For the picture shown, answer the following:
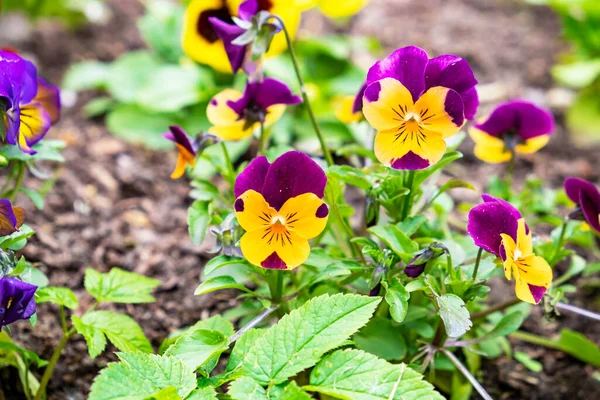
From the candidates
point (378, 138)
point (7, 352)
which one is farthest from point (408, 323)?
point (7, 352)

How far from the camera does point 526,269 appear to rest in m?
1.28

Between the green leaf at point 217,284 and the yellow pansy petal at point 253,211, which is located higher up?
the yellow pansy petal at point 253,211

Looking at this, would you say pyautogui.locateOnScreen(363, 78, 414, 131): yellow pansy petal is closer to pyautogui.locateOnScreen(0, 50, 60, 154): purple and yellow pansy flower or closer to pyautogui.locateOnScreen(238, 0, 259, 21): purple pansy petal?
pyautogui.locateOnScreen(238, 0, 259, 21): purple pansy petal

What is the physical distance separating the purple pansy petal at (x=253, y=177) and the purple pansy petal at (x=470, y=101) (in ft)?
1.34

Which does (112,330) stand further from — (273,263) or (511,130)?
(511,130)

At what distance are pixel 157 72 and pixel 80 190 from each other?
637 millimetres

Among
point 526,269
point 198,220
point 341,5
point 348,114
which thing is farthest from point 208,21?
point 526,269

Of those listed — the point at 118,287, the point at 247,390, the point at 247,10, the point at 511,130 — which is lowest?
the point at 118,287

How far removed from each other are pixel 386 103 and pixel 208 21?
1241mm

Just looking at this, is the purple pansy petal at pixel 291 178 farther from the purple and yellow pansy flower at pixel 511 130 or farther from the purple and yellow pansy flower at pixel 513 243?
the purple and yellow pansy flower at pixel 511 130

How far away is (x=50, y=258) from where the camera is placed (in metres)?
2.01

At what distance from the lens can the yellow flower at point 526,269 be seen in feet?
4.13

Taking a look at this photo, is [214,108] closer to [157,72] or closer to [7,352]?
[7,352]

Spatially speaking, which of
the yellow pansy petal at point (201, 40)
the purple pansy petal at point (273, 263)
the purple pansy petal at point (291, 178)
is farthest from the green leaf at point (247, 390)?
the yellow pansy petal at point (201, 40)
